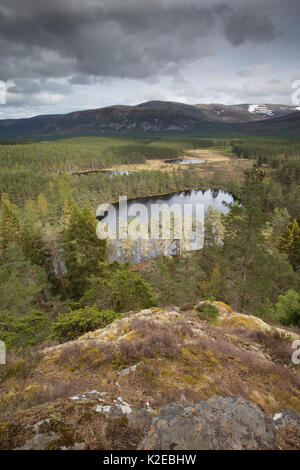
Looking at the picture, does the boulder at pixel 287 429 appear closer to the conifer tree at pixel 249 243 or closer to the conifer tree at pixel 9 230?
the conifer tree at pixel 249 243

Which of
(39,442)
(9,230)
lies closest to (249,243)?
(39,442)

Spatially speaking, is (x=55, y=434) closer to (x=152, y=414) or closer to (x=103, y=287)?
(x=152, y=414)

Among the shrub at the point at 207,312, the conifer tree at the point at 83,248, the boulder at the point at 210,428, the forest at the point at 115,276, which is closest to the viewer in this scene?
the boulder at the point at 210,428

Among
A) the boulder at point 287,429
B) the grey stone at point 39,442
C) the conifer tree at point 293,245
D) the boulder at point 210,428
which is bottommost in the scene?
the conifer tree at point 293,245

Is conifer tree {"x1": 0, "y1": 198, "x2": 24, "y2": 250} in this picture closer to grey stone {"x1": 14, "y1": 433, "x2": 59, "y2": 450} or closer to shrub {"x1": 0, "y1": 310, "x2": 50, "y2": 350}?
shrub {"x1": 0, "y1": 310, "x2": 50, "y2": 350}

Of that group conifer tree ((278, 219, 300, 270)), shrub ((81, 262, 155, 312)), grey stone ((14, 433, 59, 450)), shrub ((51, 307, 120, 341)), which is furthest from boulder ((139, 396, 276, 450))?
conifer tree ((278, 219, 300, 270))

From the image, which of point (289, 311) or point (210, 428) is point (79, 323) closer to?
point (210, 428)

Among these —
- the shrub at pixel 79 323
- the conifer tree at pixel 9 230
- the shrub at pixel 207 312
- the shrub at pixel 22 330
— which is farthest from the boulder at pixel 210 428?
the conifer tree at pixel 9 230
